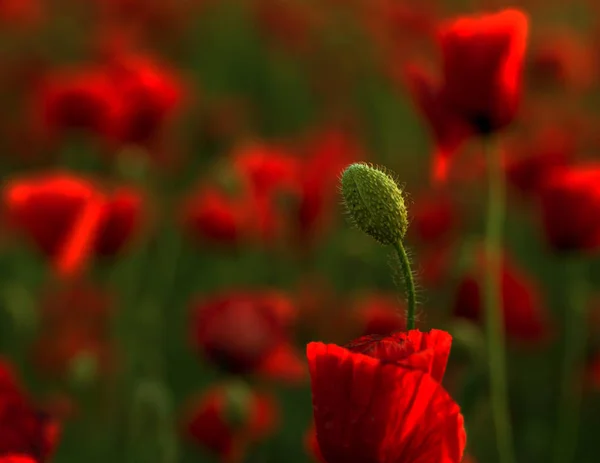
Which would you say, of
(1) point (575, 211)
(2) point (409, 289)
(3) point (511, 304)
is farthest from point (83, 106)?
(2) point (409, 289)

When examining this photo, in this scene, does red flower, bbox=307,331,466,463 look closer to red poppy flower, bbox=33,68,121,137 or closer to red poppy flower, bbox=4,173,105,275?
red poppy flower, bbox=4,173,105,275

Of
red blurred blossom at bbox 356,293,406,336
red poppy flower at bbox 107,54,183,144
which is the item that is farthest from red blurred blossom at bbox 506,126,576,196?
red poppy flower at bbox 107,54,183,144

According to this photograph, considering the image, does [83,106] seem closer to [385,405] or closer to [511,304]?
[511,304]

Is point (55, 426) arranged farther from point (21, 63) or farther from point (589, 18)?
point (589, 18)

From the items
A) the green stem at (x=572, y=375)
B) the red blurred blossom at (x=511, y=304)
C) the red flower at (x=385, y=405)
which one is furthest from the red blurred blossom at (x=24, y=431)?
the green stem at (x=572, y=375)

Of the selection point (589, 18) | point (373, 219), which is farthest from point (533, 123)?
point (373, 219)
